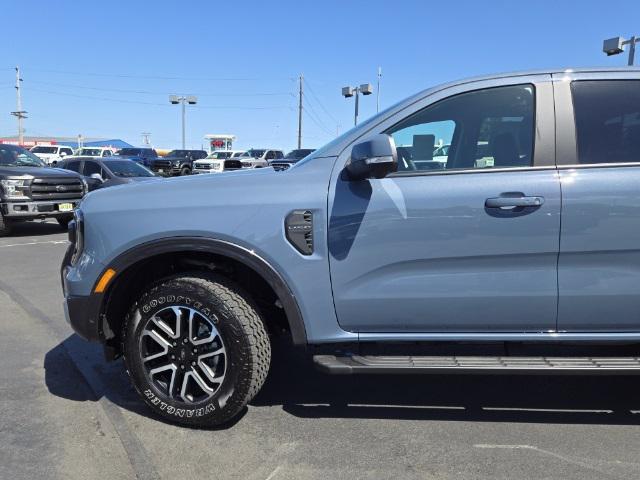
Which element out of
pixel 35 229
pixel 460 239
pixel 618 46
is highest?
pixel 618 46

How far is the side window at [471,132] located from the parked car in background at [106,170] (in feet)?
35.8

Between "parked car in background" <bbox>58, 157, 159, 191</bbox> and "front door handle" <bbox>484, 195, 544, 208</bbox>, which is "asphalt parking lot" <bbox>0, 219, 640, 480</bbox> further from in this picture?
"parked car in background" <bbox>58, 157, 159, 191</bbox>

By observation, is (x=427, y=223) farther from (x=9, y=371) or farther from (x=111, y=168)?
(x=111, y=168)

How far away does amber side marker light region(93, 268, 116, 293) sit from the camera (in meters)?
2.99

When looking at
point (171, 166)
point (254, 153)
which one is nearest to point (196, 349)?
point (171, 166)

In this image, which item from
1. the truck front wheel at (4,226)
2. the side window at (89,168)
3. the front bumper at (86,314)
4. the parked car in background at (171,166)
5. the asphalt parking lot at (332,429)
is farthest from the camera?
the parked car in background at (171,166)

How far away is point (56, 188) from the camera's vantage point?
421 inches

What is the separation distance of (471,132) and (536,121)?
345 millimetres

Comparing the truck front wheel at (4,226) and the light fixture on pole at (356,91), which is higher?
the light fixture on pole at (356,91)

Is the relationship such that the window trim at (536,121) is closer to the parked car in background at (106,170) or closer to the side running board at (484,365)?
the side running board at (484,365)

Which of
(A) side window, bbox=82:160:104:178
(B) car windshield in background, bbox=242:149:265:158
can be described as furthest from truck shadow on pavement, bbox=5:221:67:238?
(B) car windshield in background, bbox=242:149:265:158

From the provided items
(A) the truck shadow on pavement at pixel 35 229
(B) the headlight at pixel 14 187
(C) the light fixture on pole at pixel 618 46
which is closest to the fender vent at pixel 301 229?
(B) the headlight at pixel 14 187

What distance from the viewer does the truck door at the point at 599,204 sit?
267 cm

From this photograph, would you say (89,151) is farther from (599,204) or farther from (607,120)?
(599,204)
